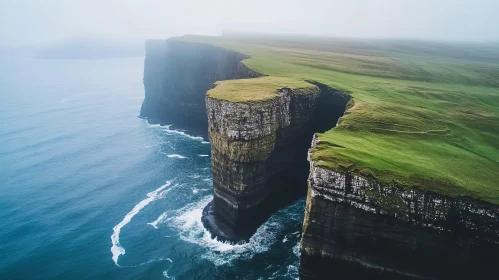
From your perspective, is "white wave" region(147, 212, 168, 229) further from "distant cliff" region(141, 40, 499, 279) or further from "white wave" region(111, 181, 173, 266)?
"distant cliff" region(141, 40, 499, 279)

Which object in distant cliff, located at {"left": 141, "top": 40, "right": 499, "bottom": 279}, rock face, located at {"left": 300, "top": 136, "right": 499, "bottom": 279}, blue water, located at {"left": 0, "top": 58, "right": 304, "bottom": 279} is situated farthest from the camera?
blue water, located at {"left": 0, "top": 58, "right": 304, "bottom": 279}

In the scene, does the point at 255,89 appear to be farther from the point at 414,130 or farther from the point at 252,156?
the point at 414,130

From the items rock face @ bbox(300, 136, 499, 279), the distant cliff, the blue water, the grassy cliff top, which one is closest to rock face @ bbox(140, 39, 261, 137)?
the blue water

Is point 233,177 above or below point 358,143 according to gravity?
below

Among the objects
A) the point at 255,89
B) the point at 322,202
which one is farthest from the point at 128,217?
the point at 322,202

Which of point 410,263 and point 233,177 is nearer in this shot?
point 410,263

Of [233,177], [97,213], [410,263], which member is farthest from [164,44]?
[410,263]

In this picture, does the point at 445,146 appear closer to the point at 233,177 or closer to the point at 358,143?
the point at 358,143

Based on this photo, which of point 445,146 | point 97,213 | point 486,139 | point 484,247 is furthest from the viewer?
point 97,213
